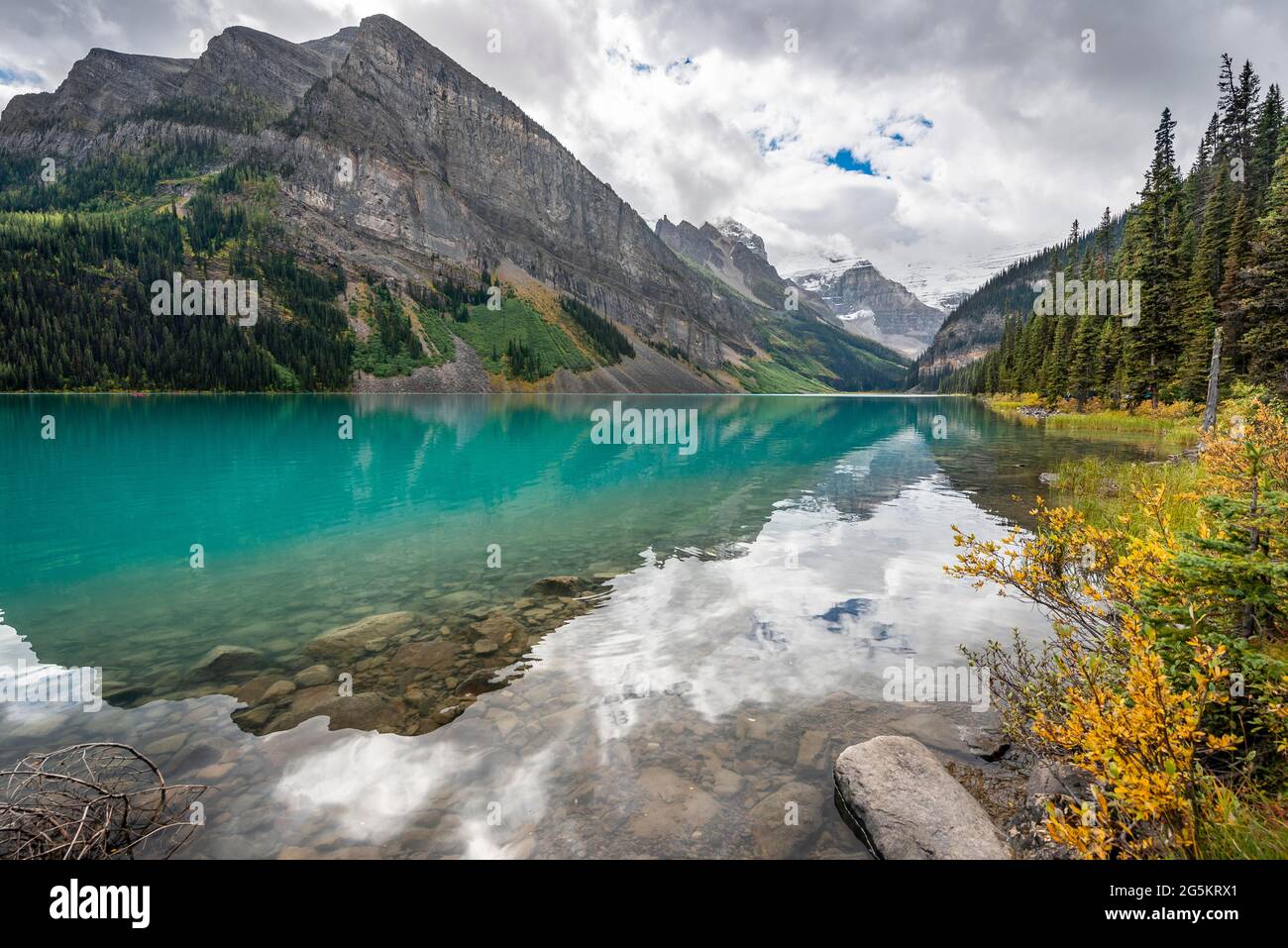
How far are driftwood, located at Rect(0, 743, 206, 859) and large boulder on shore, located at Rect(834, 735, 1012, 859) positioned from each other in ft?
25.0

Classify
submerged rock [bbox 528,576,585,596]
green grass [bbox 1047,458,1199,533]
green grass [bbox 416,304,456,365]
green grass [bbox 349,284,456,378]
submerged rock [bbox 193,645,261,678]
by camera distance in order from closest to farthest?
submerged rock [bbox 193,645,261,678]
green grass [bbox 1047,458,1199,533]
submerged rock [bbox 528,576,585,596]
green grass [bbox 349,284,456,378]
green grass [bbox 416,304,456,365]

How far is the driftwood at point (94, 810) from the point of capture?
553 centimetres

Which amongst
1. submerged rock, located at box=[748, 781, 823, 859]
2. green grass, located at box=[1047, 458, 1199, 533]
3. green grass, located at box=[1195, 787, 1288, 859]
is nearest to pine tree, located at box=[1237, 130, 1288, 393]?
green grass, located at box=[1047, 458, 1199, 533]

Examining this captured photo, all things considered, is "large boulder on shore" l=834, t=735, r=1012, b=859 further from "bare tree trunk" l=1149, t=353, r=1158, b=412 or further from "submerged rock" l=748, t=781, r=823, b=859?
"bare tree trunk" l=1149, t=353, r=1158, b=412

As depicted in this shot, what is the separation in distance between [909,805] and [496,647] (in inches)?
331

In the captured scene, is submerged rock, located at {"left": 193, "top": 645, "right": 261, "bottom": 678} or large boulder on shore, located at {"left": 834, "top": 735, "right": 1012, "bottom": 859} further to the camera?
submerged rock, located at {"left": 193, "top": 645, "right": 261, "bottom": 678}

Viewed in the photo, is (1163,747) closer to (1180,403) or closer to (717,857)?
(717,857)

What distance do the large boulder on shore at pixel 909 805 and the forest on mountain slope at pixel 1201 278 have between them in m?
41.6

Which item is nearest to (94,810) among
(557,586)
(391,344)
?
(557,586)

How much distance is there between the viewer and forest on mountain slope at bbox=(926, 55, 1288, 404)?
3756cm

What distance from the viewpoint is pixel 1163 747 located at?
14.1ft
